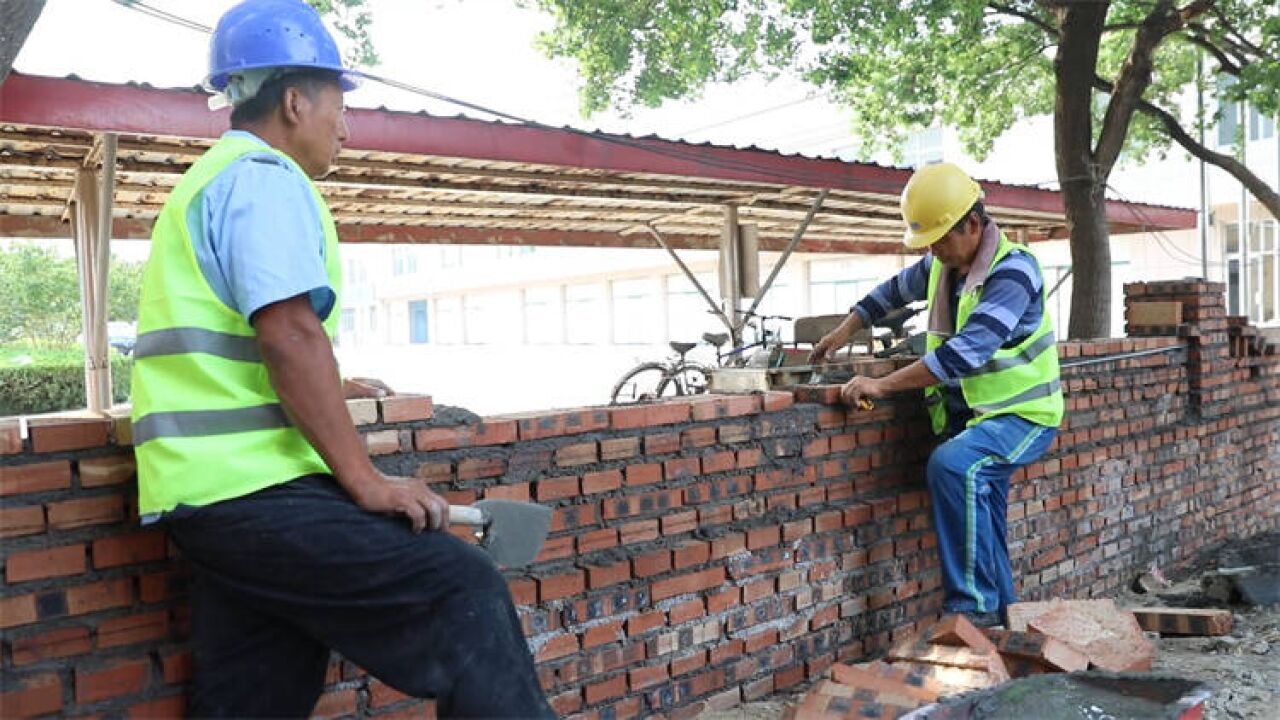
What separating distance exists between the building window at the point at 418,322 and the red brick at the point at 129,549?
55670 millimetres

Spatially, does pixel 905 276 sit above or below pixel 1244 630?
above

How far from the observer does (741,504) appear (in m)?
3.69

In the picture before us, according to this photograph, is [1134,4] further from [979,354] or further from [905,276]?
[979,354]

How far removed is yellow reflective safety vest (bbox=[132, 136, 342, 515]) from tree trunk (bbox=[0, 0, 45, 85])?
1680mm

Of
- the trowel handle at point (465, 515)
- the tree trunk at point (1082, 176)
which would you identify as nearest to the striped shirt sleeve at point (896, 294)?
the trowel handle at point (465, 515)

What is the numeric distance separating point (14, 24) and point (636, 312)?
36.3 metres

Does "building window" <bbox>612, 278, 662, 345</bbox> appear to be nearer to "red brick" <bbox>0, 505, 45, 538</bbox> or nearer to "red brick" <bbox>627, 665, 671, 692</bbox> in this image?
"red brick" <bbox>627, 665, 671, 692</bbox>

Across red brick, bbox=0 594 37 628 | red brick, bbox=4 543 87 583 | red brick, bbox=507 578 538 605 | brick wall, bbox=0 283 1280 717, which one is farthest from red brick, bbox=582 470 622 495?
red brick, bbox=0 594 37 628

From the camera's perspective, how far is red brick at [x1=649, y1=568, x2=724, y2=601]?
3.39m

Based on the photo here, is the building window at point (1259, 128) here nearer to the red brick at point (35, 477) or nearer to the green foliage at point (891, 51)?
the green foliage at point (891, 51)

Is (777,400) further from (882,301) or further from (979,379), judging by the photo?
(882,301)

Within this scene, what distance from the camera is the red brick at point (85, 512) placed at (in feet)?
7.41

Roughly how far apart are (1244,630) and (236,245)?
5041mm

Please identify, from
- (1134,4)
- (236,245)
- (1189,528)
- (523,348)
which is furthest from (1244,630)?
(523,348)
